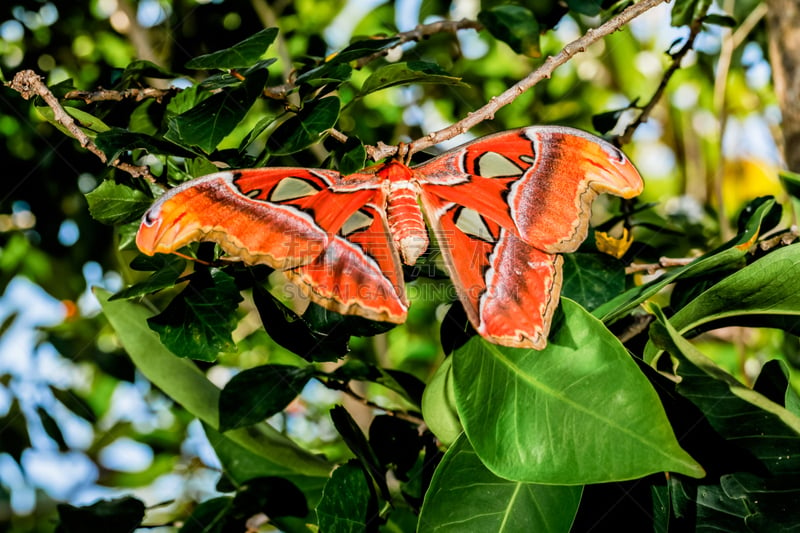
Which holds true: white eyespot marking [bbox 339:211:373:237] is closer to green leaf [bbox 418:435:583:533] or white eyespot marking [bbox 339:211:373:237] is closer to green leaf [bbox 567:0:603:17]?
green leaf [bbox 418:435:583:533]

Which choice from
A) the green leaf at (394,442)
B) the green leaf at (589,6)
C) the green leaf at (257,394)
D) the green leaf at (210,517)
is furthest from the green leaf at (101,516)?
the green leaf at (589,6)

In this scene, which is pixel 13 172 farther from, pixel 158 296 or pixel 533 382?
pixel 533 382

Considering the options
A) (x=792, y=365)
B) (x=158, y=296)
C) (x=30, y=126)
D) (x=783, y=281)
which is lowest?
(x=792, y=365)

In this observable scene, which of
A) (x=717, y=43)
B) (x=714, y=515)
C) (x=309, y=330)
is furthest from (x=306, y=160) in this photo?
(x=717, y=43)

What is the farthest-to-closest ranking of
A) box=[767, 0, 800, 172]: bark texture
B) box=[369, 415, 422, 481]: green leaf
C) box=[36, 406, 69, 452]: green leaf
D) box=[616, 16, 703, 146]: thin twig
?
1. box=[36, 406, 69, 452]: green leaf
2. box=[767, 0, 800, 172]: bark texture
3. box=[616, 16, 703, 146]: thin twig
4. box=[369, 415, 422, 481]: green leaf

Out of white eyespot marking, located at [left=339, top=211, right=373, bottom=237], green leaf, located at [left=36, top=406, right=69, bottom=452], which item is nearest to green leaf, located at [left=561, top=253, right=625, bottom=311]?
white eyespot marking, located at [left=339, top=211, right=373, bottom=237]

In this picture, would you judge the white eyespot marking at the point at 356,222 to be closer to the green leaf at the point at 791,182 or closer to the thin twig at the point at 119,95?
the thin twig at the point at 119,95

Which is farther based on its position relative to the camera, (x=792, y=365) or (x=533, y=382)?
(x=792, y=365)
